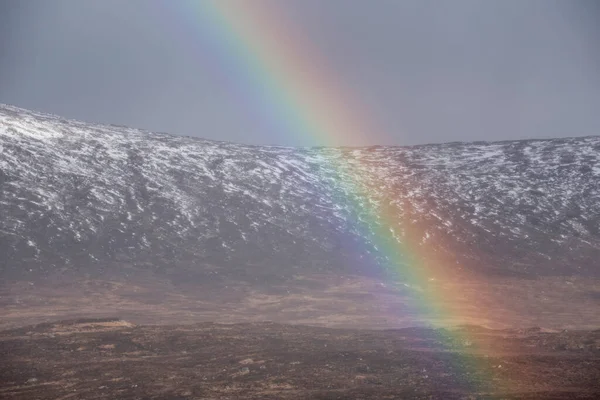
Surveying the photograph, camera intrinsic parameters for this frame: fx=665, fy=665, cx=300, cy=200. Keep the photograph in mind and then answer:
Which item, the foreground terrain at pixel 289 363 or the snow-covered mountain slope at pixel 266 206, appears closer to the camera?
the foreground terrain at pixel 289 363

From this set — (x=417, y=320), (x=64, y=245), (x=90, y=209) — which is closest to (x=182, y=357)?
(x=417, y=320)

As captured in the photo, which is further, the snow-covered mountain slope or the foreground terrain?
the snow-covered mountain slope

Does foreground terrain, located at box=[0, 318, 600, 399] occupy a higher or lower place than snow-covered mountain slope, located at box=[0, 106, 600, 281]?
lower

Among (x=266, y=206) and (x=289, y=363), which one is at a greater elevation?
(x=266, y=206)

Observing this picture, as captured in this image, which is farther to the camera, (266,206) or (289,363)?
(266,206)
